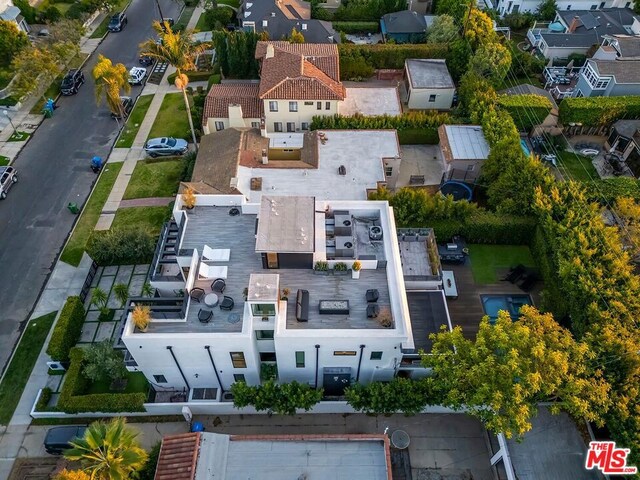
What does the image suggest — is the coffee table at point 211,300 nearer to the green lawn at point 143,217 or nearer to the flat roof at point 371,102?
the green lawn at point 143,217

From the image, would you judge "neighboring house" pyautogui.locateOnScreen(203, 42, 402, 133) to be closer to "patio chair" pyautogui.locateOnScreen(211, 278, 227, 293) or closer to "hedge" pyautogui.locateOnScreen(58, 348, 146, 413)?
"patio chair" pyautogui.locateOnScreen(211, 278, 227, 293)

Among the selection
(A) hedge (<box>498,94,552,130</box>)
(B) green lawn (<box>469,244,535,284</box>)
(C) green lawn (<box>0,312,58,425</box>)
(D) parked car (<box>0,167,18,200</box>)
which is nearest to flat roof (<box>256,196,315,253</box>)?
(B) green lawn (<box>469,244,535,284</box>)

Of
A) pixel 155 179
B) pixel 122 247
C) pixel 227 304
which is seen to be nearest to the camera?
pixel 227 304

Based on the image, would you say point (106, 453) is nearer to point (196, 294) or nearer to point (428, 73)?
point (196, 294)

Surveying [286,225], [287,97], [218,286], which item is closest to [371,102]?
[287,97]

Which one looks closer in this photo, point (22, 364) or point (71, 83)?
point (22, 364)

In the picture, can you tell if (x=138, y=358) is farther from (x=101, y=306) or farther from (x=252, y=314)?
(x=101, y=306)

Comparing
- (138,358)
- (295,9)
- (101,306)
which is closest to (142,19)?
(295,9)
